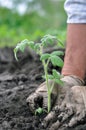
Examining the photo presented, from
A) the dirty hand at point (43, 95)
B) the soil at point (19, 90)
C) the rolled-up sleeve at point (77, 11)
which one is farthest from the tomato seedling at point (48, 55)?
the rolled-up sleeve at point (77, 11)

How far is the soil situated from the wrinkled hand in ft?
0.15

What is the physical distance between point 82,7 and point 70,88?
1.70ft

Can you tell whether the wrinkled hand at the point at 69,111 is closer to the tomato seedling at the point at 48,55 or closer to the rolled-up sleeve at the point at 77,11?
the tomato seedling at the point at 48,55

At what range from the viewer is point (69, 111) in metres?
2.22

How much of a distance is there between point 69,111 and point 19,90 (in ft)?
2.10

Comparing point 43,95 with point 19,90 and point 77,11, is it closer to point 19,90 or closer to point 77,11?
point 19,90

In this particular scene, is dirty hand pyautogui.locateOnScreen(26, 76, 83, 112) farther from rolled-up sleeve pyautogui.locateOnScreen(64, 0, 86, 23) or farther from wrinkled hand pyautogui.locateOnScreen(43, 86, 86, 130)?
rolled-up sleeve pyautogui.locateOnScreen(64, 0, 86, 23)

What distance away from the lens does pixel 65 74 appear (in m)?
2.59

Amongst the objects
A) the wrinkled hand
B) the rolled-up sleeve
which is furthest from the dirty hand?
the rolled-up sleeve

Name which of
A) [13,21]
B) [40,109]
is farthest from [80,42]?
[13,21]

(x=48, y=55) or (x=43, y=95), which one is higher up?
(x=48, y=55)

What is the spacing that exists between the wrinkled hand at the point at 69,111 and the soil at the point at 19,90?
46mm

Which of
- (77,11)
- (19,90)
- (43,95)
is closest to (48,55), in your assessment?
(43,95)

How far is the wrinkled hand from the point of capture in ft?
7.15
